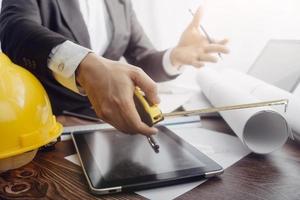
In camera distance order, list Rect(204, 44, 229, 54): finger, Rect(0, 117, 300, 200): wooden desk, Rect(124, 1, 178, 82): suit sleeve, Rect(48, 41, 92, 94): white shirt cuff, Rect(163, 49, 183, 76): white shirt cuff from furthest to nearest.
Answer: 1. Rect(124, 1, 178, 82): suit sleeve
2. Rect(163, 49, 183, 76): white shirt cuff
3. Rect(204, 44, 229, 54): finger
4. Rect(48, 41, 92, 94): white shirt cuff
5. Rect(0, 117, 300, 200): wooden desk

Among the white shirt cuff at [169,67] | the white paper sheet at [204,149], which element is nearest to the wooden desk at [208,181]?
the white paper sheet at [204,149]

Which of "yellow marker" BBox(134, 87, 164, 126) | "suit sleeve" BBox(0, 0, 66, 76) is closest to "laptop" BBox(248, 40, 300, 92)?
"yellow marker" BBox(134, 87, 164, 126)

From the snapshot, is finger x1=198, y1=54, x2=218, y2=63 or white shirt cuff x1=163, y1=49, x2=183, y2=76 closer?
finger x1=198, y1=54, x2=218, y2=63

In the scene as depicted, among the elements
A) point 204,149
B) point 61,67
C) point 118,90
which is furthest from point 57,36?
point 204,149

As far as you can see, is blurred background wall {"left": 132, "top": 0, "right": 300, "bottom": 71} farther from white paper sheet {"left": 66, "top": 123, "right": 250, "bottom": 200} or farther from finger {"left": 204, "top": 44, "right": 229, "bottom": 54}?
white paper sheet {"left": 66, "top": 123, "right": 250, "bottom": 200}

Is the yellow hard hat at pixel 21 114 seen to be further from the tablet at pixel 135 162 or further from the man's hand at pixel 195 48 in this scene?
the man's hand at pixel 195 48

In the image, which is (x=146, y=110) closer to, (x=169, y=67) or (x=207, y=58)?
(x=207, y=58)

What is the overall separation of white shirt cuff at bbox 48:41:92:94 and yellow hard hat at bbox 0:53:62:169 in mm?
43

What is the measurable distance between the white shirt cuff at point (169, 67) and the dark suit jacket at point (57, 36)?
A: 0.06ft

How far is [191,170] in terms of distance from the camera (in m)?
0.35

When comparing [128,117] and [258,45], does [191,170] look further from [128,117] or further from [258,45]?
[258,45]

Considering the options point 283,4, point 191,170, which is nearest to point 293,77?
point 283,4

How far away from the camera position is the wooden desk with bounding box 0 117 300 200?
0.32 m

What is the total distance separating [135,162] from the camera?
1.25 ft
